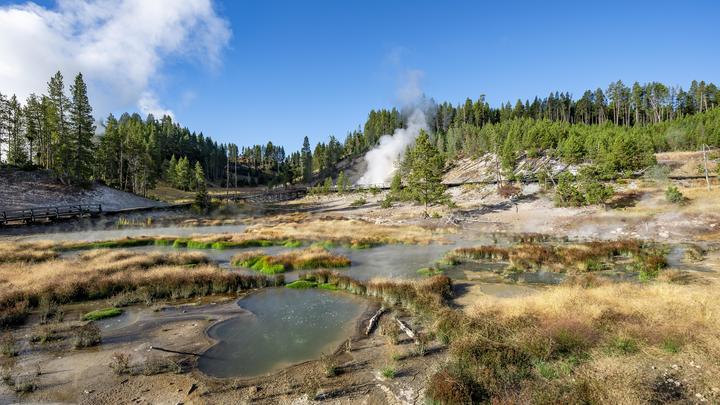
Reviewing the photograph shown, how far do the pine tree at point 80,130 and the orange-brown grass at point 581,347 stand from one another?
8061cm

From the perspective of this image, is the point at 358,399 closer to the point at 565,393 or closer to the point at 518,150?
the point at 565,393

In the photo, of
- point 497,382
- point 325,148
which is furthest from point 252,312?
point 325,148

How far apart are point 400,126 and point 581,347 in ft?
557

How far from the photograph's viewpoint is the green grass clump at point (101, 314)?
17.3 metres

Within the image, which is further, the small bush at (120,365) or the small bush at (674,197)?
the small bush at (674,197)

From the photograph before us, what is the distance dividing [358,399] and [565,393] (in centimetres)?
549

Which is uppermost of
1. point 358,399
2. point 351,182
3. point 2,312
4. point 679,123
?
point 679,123

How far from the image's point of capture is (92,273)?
23.7 m

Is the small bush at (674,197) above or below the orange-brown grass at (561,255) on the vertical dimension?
above

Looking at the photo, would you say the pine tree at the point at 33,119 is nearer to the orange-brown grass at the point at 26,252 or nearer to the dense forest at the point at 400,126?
the dense forest at the point at 400,126

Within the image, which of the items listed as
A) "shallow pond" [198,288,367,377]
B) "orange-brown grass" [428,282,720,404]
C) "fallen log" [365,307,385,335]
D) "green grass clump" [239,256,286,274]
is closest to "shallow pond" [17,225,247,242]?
"green grass clump" [239,256,286,274]

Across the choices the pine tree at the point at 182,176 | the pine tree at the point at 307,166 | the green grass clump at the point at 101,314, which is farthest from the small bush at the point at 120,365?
the pine tree at the point at 307,166

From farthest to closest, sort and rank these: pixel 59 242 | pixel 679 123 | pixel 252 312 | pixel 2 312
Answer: pixel 679 123 < pixel 59 242 < pixel 252 312 < pixel 2 312

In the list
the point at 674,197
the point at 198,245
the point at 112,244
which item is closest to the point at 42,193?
the point at 112,244
